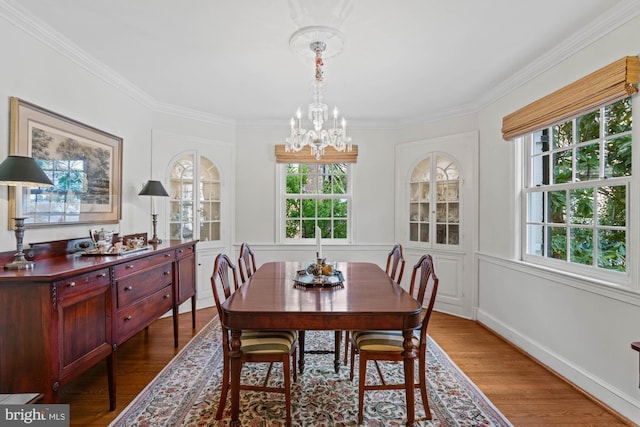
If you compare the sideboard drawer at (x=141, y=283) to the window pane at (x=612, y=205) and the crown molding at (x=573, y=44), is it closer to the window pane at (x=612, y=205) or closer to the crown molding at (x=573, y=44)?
the window pane at (x=612, y=205)

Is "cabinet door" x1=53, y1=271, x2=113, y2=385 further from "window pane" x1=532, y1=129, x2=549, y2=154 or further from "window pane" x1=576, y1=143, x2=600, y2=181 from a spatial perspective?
"window pane" x1=532, y1=129, x2=549, y2=154

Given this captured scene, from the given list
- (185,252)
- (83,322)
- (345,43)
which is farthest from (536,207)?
(83,322)

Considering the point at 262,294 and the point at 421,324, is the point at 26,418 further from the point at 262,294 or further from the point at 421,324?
the point at 421,324

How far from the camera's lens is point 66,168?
Result: 8.50 feet

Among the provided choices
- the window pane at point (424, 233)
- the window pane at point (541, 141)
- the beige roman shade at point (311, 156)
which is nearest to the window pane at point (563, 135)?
the window pane at point (541, 141)

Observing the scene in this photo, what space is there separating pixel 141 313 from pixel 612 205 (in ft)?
11.7

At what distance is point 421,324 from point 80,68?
3345mm

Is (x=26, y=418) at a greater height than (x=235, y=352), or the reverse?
(x=235, y=352)

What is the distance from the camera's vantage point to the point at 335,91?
3568mm

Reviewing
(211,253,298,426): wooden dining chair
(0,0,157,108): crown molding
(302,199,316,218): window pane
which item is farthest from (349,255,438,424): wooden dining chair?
(0,0,157,108): crown molding

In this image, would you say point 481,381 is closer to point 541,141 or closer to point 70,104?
point 541,141

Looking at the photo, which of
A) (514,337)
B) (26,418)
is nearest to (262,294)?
(26,418)

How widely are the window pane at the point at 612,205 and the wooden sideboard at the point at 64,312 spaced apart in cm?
343

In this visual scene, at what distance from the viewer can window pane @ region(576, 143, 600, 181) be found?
8.00ft
